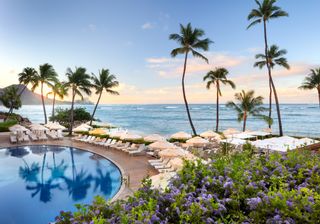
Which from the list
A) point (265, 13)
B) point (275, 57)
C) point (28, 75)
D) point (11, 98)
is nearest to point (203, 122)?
point (275, 57)

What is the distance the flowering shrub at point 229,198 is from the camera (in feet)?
7.17

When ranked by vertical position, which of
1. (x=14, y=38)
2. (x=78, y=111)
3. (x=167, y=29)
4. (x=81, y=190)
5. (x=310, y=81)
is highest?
(x=167, y=29)

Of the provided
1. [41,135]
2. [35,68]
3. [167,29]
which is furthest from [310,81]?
[35,68]

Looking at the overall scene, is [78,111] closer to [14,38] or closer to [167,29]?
[14,38]

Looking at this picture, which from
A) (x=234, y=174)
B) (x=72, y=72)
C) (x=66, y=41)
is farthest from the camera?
(x=72, y=72)

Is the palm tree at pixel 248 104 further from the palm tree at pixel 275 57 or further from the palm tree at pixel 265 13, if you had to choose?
the palm tree at pixel 265 13

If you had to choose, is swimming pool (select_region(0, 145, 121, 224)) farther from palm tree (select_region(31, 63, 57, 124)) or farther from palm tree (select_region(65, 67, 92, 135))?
palm tree (select_region(31, 63, 57, 124))

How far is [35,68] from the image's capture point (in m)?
37.3

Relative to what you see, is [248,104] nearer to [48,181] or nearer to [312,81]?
[312,81]

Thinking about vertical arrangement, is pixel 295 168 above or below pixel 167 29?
below

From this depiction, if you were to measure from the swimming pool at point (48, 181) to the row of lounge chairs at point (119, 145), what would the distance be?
232 cm

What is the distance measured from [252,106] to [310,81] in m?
12.3

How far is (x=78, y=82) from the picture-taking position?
1244 inches

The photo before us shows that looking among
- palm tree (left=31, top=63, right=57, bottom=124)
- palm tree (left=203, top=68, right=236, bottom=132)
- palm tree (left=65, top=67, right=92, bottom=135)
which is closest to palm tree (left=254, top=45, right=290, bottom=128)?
palm tree (left=203, top=68, right=236, bottom=132)
